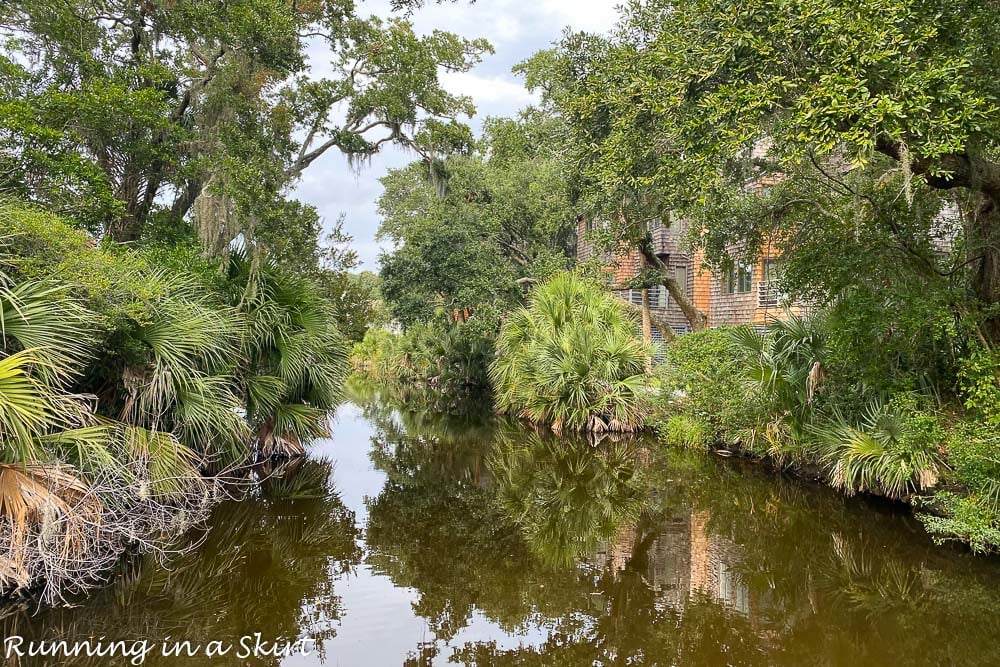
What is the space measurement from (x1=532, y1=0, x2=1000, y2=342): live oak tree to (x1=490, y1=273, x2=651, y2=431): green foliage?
8.14m

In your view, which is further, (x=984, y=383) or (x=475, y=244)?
(x=475, y=244)

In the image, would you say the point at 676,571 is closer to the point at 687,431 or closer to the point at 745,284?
the point at 687,431

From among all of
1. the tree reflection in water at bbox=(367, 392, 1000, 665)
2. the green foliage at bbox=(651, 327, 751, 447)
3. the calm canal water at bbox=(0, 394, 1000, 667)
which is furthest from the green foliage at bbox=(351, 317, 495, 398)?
the calm canal water at bbox=(0, 394, 1000, 667)

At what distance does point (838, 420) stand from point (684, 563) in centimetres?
421

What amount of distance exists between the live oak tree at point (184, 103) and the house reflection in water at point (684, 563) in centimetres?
891

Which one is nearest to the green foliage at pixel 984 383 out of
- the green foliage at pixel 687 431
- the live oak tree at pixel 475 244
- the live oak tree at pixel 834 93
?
the live oak tree at pixel 834 93

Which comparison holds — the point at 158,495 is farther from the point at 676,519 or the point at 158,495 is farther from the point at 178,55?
the point at 178,55

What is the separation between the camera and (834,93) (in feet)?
19.9

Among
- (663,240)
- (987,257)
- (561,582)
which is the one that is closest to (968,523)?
(987,257)

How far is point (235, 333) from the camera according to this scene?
1041 centimetres

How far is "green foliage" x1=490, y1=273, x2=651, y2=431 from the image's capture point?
1614cm

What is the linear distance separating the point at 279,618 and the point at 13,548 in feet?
7.25

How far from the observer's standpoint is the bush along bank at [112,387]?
560 centimetres

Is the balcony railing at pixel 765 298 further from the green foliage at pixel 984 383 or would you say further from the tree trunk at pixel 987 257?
the green foliage at pixel 984 383
